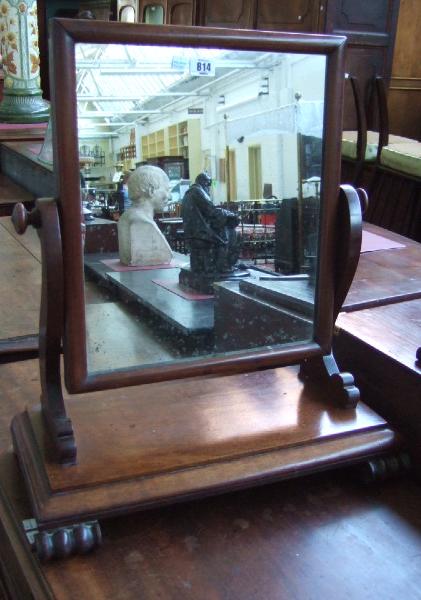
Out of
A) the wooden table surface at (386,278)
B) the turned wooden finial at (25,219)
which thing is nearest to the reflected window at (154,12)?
the wooden table surface at (386,278)

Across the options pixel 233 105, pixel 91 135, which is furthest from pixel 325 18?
pixel 91 135

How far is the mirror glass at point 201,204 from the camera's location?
1.90ft

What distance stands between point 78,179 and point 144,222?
116 millimetres

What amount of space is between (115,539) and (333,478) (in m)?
0.23

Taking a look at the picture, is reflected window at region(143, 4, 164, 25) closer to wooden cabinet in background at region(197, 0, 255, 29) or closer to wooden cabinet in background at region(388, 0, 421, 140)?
wooden cabinet in background at region(197, 0, 255, 29)

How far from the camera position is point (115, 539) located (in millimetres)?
528

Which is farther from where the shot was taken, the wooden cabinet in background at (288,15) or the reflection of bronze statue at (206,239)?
the wooden cabinet in background at (288,15)

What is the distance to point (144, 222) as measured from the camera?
24.1 inches

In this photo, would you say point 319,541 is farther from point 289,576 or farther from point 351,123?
point 351,123

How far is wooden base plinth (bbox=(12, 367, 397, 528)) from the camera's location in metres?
0.52

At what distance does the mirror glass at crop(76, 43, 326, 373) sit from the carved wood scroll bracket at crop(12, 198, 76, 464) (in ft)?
0.12

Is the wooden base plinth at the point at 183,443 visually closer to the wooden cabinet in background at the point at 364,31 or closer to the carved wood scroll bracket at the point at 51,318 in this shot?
the carved wood scroll bracket at the point at 51,318

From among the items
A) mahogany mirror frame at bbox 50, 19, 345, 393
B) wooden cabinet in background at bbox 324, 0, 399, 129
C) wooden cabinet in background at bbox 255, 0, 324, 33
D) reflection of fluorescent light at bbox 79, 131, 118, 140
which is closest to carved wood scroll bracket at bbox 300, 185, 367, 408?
mahogany mirror frame at bbox 50, 19, 345, 393

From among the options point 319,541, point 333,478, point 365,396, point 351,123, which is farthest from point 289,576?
point 351,123
